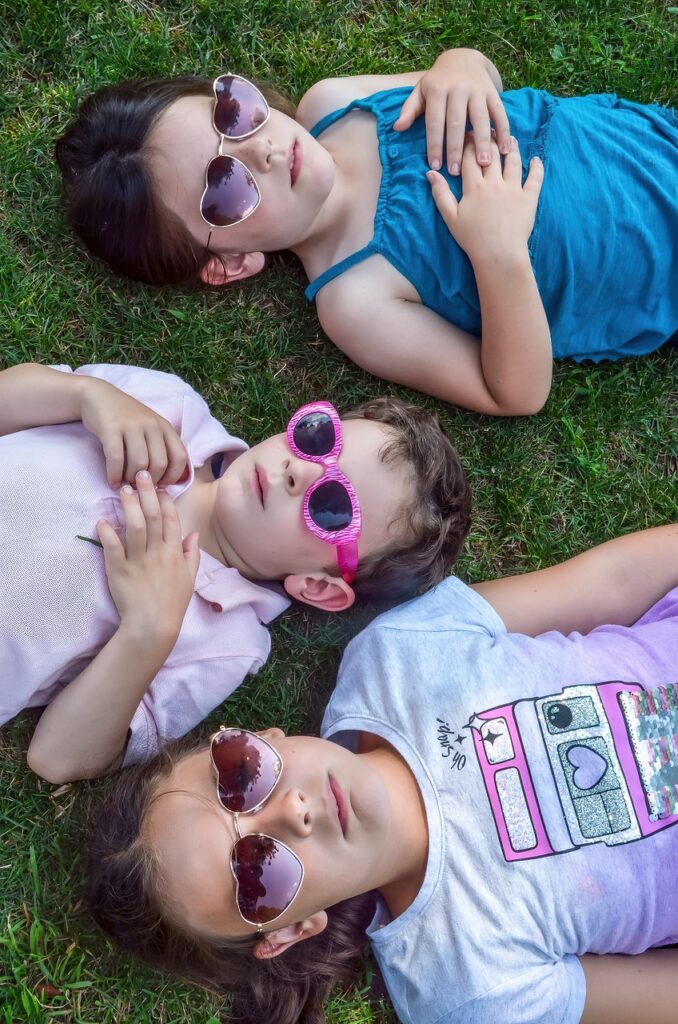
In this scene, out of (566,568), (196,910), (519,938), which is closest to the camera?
(196,910)

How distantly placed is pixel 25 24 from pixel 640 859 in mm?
3663

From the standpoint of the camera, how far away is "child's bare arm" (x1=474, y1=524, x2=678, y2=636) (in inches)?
115

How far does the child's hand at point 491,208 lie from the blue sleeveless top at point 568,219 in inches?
2.3

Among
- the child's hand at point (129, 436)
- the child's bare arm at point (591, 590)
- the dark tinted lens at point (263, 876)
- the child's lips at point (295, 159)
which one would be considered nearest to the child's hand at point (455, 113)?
the child's lips at point (295, 159)

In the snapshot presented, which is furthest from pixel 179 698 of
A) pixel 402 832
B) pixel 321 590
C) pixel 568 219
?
pixel 568 219

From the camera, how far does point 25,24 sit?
3.20 metres

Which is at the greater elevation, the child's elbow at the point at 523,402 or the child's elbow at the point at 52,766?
the child's elbow at the point at 523,402

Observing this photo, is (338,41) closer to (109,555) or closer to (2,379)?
(2,379)

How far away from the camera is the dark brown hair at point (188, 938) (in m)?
2.31

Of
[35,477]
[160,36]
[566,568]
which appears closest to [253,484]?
[35,477]

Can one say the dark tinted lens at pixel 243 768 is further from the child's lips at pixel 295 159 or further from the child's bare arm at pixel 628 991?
the child's lips at pixel 295 159

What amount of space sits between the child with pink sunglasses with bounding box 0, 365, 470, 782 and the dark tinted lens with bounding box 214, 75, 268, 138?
87cm

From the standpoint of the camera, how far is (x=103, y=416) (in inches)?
103

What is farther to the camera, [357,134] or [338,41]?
[338,41]
